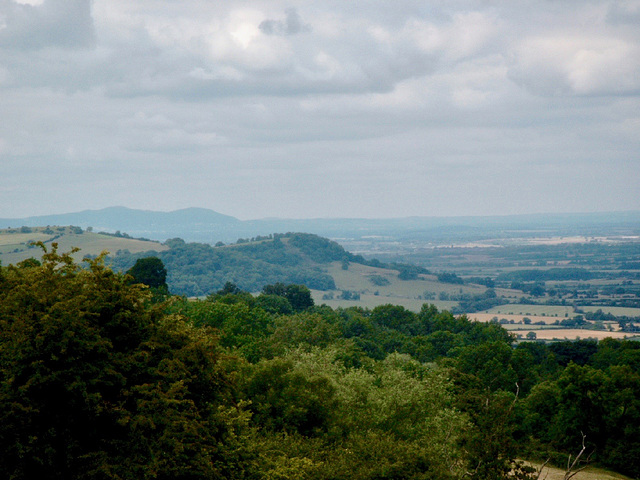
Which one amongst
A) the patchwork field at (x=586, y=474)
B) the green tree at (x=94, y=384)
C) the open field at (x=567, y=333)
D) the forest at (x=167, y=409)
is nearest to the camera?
the green tree at (x=94, y=384)

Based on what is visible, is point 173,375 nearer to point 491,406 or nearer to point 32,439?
point 32,439

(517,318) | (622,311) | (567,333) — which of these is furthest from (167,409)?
(622,311)

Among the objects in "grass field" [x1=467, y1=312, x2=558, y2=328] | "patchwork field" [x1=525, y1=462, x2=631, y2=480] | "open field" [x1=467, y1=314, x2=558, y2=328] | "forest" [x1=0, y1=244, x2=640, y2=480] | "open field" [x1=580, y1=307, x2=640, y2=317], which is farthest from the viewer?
"open field" [x1=580, y1=307, x2=640, y2=317]

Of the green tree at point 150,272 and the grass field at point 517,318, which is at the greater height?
the green tree at point 150,272

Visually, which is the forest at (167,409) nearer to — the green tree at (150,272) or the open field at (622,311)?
the green tree at (150,272)

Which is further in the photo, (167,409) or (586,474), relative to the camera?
(586,474)

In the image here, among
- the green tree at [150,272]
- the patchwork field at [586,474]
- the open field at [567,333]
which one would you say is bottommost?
the open field at [567,333]

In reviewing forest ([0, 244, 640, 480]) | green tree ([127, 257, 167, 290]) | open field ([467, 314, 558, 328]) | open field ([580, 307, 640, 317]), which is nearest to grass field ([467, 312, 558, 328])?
open field ([467, 314, 558, 328])

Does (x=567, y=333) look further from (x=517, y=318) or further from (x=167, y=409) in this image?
(x=167, y=409)

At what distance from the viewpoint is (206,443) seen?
24906 millimetres

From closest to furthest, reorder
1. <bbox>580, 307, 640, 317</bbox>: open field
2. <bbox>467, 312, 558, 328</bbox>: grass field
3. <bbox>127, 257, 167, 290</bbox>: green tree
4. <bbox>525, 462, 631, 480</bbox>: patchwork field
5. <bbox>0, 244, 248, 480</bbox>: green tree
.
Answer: <bbox>0, 244, 248, 480</bbox>: green tree < <bbox>525, 462, 631, 480</bbox>: patchwork field < <bbox>127, 257, 167, 290</bbox>: green tree < <bbox>467, 312, 558, 328</bbox>: grass field < <bbox>580, 307, 640, 317</bbox>: open field

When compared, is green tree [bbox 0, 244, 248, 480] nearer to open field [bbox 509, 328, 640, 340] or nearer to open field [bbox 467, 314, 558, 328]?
open field [bbox 509, 328, 640, 340]

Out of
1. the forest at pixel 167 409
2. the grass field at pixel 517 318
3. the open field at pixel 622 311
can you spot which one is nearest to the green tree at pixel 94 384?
the forest at pixel 167 409

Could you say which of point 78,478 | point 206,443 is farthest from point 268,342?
point 78,478
